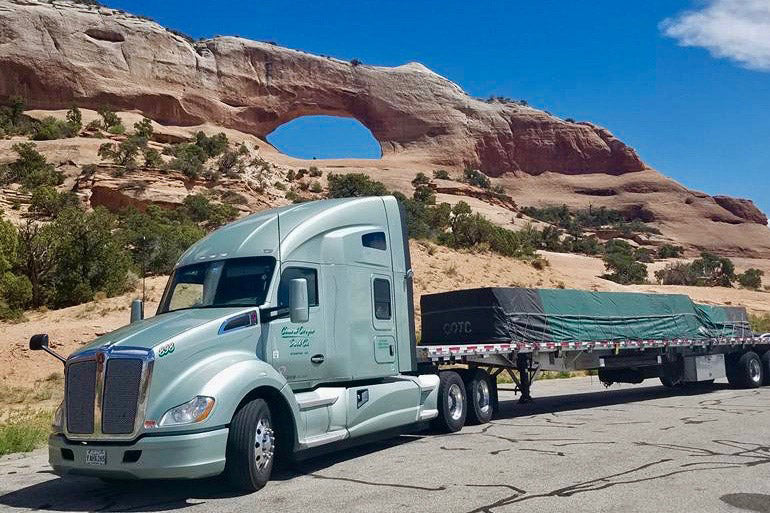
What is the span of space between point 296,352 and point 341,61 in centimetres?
10244

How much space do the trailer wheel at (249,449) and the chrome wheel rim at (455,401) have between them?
15.9 ft

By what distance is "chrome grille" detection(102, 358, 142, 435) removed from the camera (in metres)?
7.23

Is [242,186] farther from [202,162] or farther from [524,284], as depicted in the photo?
[524,284]

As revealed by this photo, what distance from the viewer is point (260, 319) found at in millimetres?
8383

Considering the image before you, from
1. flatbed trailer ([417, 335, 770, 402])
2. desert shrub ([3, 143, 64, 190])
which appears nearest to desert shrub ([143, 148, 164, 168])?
desert shrub ([3, 143, 64, 190])

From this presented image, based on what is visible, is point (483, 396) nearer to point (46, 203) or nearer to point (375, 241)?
point (375, 241)

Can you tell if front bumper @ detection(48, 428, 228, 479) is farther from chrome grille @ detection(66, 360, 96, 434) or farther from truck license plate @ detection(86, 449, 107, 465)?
chrome grille @ detection(66, 360, 96, 434)

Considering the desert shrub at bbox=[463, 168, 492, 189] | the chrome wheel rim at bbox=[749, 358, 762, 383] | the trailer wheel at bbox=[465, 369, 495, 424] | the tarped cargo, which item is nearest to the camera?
the trailer wheel at bbox=[465, 369, 495, 424]

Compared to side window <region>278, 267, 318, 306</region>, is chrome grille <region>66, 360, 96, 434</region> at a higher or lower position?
lower

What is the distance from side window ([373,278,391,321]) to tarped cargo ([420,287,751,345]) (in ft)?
11.3

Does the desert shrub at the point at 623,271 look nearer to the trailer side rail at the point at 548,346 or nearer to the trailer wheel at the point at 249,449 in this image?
the trailer side rail at the point at 548,346

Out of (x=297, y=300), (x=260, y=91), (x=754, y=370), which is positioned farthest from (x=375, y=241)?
(x=260, y=91)

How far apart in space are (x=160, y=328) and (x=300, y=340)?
174cm

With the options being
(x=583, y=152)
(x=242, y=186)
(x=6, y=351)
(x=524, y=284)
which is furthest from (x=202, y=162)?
(x=583, y=152)
